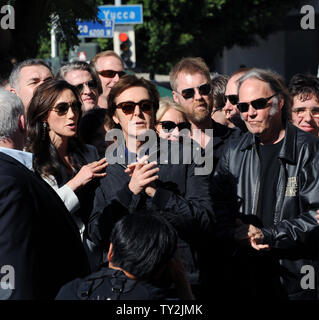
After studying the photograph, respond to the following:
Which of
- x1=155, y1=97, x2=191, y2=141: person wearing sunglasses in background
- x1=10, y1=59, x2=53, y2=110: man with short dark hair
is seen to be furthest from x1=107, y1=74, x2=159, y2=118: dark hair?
x1=10, y1=59, x2=53, y2=110: man with short dark hair

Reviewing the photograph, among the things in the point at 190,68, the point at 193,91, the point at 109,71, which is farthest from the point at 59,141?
the point at 109,71

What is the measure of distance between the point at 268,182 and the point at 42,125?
151 cm

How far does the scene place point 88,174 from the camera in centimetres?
399

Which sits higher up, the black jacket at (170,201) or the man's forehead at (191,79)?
the man's forehead at (191,79)

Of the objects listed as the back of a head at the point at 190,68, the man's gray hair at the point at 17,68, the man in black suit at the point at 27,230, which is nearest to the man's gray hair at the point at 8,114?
the man in black suit at the point at 27,230

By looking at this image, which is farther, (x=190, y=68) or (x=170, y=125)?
(x=190, y=68)

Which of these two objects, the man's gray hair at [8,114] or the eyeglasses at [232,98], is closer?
the man's gray hair at [8,114]

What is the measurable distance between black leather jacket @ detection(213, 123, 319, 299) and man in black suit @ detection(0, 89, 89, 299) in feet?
3.77

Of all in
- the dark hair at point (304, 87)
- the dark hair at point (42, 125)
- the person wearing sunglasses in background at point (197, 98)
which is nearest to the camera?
the dark hair at point (42, 125)

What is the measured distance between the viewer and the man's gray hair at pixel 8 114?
3318 millimetres

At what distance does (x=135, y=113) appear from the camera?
4.11 meters

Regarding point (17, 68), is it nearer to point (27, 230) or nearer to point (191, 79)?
point (191, 79)

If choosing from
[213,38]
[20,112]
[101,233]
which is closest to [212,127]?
[101,233]

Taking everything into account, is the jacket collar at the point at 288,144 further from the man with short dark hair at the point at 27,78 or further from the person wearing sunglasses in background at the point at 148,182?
the man with short dark hair at the point at 27,78
